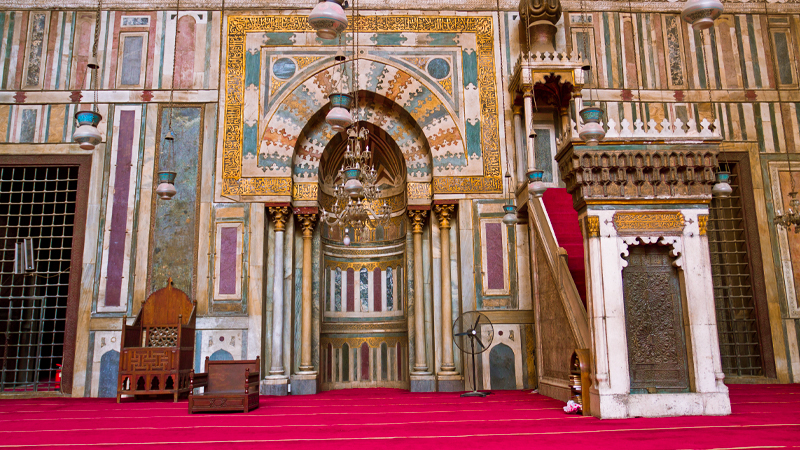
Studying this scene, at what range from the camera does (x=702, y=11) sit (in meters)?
5.21

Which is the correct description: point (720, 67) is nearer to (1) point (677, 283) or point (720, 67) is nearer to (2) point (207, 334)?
(1) point (677, 283)

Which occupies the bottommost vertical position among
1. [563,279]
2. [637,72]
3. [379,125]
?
[563,279]

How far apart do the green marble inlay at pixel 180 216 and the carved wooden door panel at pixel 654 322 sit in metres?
7.02

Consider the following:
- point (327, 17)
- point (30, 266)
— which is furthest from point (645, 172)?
point (30, 266)

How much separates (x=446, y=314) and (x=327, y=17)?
6.15 meters

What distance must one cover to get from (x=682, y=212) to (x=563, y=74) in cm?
462

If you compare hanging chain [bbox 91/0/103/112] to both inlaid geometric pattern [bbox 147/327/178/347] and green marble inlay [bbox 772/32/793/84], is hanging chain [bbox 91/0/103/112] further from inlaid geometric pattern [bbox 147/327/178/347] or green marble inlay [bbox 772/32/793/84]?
green marble inlay [bbox 772/32/793/84]

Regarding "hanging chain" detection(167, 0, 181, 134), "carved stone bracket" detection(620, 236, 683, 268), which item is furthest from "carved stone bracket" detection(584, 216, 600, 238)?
"hanging chain" detection(167, 0, 181, 134)

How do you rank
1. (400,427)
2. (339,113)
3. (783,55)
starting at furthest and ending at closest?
(783,55)
(339,113)
(400,427)

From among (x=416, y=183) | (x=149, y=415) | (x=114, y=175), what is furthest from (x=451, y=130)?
(x=149, y=415)

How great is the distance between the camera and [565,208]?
32.2 ft

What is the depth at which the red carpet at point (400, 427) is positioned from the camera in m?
4.77

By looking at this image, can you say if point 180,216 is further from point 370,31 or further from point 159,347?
point 370,31

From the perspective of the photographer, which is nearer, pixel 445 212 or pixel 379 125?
pixel 445 212
